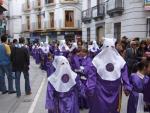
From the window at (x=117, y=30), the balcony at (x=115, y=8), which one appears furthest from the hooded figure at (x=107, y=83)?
the window at (x=117, y=30)

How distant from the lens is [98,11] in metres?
33.1

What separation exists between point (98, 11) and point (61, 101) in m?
25.9

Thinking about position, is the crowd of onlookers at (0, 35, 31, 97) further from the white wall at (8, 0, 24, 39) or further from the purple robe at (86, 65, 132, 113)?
the white wall at (8, 0, 24, 39)

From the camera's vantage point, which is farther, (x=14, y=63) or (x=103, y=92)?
(x=14, y=63)

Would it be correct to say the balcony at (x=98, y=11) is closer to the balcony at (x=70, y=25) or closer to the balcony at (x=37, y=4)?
the balcony at (x=70, y=25)

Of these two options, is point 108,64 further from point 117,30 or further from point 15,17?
point 15,17

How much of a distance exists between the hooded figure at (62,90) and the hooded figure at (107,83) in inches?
15.2

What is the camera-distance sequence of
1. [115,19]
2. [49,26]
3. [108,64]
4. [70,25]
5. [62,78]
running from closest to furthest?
[108,64] → [62,78] → [115,19] → [70,25] → [49,26]

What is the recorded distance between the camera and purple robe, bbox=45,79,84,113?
751 centimetres

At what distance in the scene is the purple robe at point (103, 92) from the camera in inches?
285

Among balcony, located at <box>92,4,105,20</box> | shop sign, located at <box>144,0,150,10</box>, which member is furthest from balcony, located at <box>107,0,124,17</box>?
shop sign, located at <box>144,0,150,10</box>

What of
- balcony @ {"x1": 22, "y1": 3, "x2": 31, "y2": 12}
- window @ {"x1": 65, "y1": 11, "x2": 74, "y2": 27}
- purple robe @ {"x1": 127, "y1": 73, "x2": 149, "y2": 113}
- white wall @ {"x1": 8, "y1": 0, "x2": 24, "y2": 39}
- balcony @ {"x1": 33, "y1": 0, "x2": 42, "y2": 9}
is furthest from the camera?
white wall @ {"x1": 8, "y1": 0, "x2": 24, "y2": 39}

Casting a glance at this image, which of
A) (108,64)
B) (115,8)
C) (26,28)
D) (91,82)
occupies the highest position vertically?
(115,8)

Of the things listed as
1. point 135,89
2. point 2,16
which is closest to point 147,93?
point 135,89
